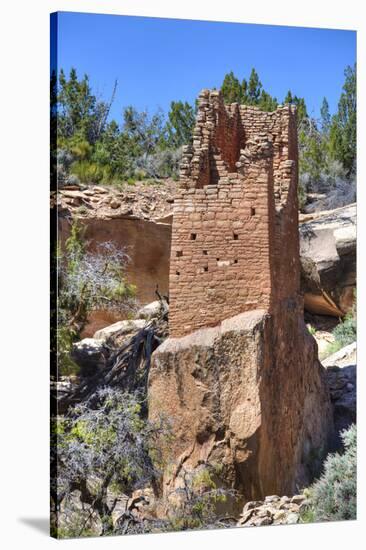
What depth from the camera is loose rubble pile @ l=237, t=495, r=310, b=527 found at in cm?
1094

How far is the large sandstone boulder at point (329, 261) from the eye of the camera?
44.2 ft

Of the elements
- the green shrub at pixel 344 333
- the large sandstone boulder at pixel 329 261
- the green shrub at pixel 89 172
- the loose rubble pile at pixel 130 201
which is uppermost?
the green shrub at pixel 89 172

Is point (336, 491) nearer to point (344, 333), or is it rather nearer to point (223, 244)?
point (223, 244)

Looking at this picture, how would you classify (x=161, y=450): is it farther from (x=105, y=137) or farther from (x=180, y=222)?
(x=105, y=137)

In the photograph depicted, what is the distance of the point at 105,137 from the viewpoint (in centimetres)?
1129

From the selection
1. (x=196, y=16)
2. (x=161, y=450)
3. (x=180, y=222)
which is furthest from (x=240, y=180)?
(x=161, y=450)

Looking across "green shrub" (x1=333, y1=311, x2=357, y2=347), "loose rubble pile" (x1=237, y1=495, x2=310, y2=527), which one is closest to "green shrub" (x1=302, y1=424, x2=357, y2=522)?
"loose rubble pile" (x1=237, y1=495, x2=310, y2=527)

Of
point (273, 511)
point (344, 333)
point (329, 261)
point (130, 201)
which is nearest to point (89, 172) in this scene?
point (130, 201)

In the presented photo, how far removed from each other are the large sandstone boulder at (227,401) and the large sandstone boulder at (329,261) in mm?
2326

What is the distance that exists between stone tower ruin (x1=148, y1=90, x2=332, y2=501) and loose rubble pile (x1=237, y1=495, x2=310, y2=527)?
9cm

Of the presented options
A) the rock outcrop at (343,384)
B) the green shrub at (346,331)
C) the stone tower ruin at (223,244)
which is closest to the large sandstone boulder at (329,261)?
the green shrub at (346,331)

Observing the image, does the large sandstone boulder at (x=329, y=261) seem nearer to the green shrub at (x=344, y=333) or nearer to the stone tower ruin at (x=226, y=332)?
the green shrub at (x=344, y=333)

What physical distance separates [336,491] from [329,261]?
336 centimetres

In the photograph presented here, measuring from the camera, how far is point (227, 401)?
1095 cm
